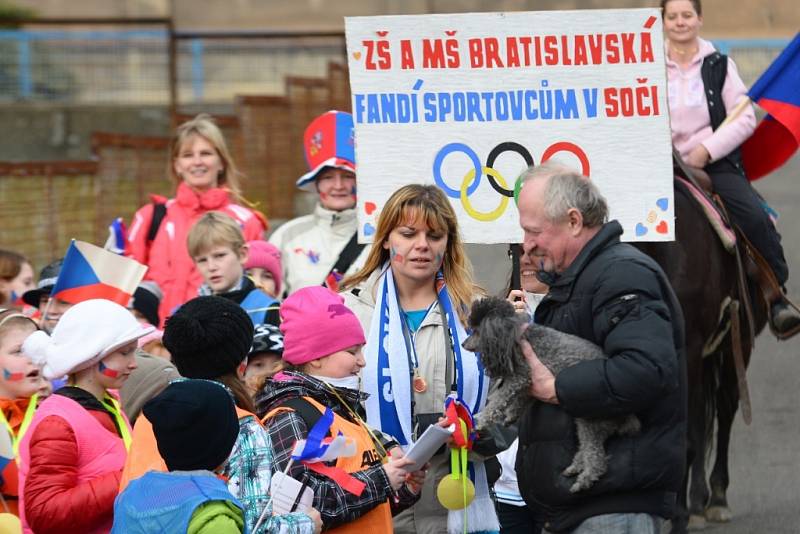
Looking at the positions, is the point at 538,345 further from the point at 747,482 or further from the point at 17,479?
the point at 747,482

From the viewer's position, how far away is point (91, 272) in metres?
7.47

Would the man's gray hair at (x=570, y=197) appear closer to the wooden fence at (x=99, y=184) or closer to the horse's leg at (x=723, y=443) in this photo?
the horse's leg at (x=723, y=443)

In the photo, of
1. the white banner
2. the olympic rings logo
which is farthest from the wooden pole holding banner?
the olympic rings logo

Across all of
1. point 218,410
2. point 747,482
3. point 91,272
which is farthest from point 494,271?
point 218,410

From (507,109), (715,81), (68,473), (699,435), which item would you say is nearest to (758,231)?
(715,81)

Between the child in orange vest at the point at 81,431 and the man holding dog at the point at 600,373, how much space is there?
151 cm

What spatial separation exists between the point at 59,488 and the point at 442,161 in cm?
233

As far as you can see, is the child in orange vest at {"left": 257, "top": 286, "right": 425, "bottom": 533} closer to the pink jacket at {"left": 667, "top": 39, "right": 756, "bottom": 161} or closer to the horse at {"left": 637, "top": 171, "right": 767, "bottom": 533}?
the horse at {"left": 637, "top": 171, "right": 767, "bottom": 533}

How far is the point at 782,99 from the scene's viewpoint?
29.7ft

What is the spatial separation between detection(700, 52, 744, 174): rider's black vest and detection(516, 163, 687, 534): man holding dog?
4.28m

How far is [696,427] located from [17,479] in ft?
14.4

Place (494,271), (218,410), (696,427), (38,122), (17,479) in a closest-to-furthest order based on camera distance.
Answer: (218,410) < (17,479) < (696,427) < (494,271) < (38,122)

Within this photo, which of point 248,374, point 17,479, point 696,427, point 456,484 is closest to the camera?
point 456,484

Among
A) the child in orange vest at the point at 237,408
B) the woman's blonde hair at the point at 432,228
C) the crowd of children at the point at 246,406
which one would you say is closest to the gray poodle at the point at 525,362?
the crowd of children at the point at 246,406
